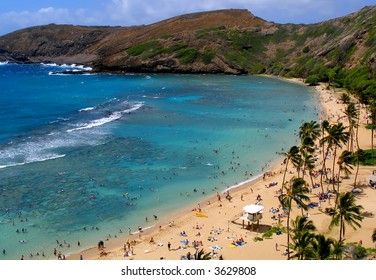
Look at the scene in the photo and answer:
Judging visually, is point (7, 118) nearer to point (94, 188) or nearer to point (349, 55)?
point (94, 188)

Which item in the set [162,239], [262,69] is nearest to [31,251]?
[162,239]

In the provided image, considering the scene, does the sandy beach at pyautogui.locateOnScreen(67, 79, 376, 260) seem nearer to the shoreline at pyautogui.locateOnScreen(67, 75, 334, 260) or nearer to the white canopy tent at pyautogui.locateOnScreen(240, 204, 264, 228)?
the shoreline at pyautogui.locateOnScreen(67, 75, 334, 260)

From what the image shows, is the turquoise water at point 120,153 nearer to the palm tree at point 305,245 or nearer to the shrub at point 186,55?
the palm tree at point 305,245

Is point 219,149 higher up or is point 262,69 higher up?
point 262,69

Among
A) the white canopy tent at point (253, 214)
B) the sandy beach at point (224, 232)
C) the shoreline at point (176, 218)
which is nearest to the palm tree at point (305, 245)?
the sandy beach at point (224, 232)

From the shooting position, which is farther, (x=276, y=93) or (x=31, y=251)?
(x=276, y=93)

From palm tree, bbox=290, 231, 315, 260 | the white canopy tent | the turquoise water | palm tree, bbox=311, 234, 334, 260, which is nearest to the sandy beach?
the white canopy tent

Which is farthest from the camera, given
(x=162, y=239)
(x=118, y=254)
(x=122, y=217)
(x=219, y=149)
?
(x=219, y=149)

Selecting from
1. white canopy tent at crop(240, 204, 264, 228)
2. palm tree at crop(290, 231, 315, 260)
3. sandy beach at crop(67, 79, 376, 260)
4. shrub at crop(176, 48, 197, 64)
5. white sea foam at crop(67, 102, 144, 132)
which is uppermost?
shrub at crop(176, 48, 197, 64)
